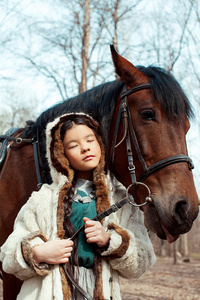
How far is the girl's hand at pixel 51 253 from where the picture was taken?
182 cm

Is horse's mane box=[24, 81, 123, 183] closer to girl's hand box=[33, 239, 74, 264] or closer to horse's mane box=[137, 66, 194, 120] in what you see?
horse's mane box=[137, 66, 194, 120]

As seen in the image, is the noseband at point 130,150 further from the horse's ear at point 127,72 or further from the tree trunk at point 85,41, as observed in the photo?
the tree trunk at point 85,41

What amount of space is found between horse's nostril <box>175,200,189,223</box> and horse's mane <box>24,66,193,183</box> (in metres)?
0.62

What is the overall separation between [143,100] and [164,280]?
29.4 ft

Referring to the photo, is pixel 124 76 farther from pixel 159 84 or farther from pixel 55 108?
pixel 55 108

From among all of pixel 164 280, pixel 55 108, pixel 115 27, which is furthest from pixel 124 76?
pixel 164 280

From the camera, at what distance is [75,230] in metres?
2.02

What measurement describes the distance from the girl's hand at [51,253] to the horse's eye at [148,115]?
1.00 meters

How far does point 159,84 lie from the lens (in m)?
2.35

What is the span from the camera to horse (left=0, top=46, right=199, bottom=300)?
1.96 metres

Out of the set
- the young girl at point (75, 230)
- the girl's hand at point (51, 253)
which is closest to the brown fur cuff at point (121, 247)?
the young girl at point (75, 230)

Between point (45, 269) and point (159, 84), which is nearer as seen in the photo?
point (45, 269)

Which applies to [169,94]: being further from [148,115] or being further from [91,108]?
[91,108]

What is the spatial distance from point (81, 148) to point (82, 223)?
1.54ft
